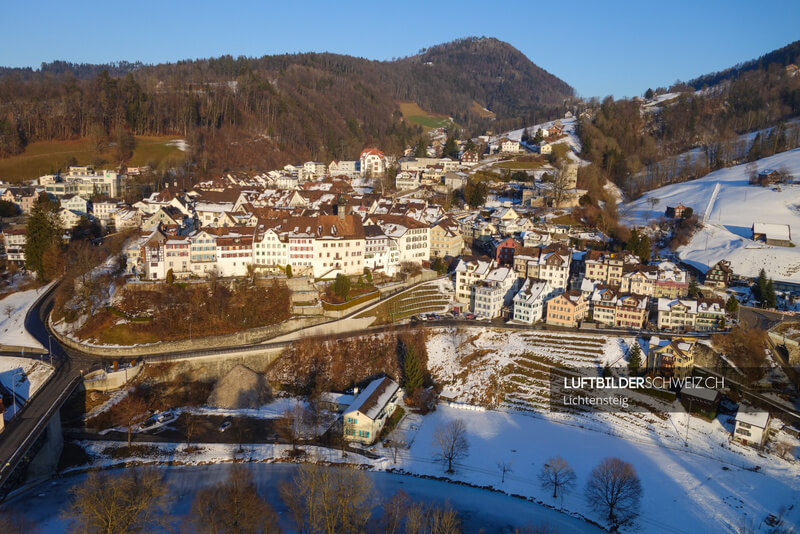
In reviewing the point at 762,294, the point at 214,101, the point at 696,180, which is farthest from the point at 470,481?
the point at 214,101

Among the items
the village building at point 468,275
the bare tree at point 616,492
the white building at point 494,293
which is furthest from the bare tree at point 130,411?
the village building at point 468,275

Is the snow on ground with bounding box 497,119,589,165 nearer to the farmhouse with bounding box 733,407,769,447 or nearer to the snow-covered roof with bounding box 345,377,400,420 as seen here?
the farmhouse with bounding box 733,407,769,447

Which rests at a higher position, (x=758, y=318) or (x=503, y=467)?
(x=758, y=318)

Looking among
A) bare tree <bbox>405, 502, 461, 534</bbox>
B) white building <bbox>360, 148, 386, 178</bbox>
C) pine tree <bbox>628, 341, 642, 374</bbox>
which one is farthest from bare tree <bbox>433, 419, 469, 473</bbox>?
white building <bbox>360, 148, 386, 178</bbox>

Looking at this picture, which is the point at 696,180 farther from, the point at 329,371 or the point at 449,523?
the point at 449,523

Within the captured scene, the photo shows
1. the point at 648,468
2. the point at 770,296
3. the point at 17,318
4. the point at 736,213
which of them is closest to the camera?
the point at 648,468


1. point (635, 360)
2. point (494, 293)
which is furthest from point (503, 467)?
point (494, 293)

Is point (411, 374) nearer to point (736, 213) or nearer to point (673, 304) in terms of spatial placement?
point (673, 304)
